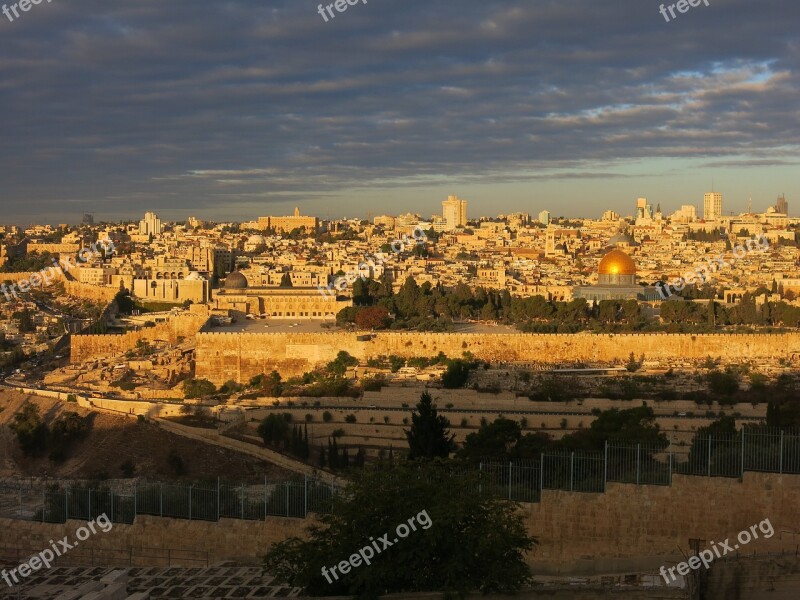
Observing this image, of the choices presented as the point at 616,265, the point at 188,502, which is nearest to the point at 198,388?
the point at 188,502

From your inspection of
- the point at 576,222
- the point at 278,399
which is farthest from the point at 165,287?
the point at 576,222

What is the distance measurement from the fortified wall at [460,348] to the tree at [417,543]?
926 inches

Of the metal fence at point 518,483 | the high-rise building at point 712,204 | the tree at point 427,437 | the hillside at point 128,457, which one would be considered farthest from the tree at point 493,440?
the high-rise building at point 712,204

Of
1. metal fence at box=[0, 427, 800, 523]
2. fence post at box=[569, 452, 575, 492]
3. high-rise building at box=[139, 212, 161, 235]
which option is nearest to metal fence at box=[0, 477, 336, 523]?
metal fence at box=[0, 427, 800, 523]

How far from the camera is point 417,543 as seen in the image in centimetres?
998

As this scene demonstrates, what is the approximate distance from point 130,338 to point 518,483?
1144 inches

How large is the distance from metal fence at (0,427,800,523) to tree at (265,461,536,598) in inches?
24.8

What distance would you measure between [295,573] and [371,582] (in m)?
1.20

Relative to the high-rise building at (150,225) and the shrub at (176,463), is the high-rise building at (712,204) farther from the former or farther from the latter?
the shrub at (176,463)

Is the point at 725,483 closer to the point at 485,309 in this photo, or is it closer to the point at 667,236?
the point at 485,309

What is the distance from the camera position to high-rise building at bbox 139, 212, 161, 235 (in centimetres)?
10512

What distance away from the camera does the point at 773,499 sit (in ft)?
37.2

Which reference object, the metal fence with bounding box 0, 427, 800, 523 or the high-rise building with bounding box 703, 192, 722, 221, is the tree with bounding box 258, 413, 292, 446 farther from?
the high-rise building with bounding box 703, 192, 722, 221

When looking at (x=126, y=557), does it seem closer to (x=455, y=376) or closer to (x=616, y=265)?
(x=455, y=376)
